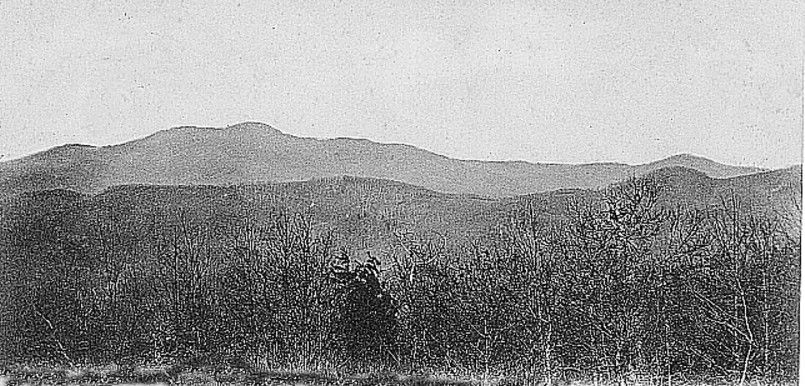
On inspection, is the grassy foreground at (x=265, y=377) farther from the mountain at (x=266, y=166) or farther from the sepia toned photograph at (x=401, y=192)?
the mountain at (x=266, y=166)

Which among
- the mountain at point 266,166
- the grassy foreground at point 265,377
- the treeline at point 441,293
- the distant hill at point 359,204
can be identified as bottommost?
the grassy foreground at point 265,377

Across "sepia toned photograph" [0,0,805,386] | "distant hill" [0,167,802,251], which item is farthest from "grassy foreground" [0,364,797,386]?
"distant hill" [0,167,802,251]

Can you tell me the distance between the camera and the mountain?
1.73 meters

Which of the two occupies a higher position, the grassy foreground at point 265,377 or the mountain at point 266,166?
the mountain at point 266,166

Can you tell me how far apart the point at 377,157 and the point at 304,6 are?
0.32m

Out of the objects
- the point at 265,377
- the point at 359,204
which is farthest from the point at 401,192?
the point at 265,377

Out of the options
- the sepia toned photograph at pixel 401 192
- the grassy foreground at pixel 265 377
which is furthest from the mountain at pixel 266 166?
the grassy foreground at pixel 265 377

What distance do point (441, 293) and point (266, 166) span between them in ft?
1.34

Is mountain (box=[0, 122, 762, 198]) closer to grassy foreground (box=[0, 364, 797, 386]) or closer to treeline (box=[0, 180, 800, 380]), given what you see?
treeline (box=[0, 180, 800, 380])

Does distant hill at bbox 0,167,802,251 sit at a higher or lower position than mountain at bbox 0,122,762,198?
lower

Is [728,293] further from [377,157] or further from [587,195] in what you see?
[377,157]

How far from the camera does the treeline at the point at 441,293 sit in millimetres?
1713

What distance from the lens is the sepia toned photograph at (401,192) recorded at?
5.63 feet

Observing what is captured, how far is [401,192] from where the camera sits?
1.75 m
